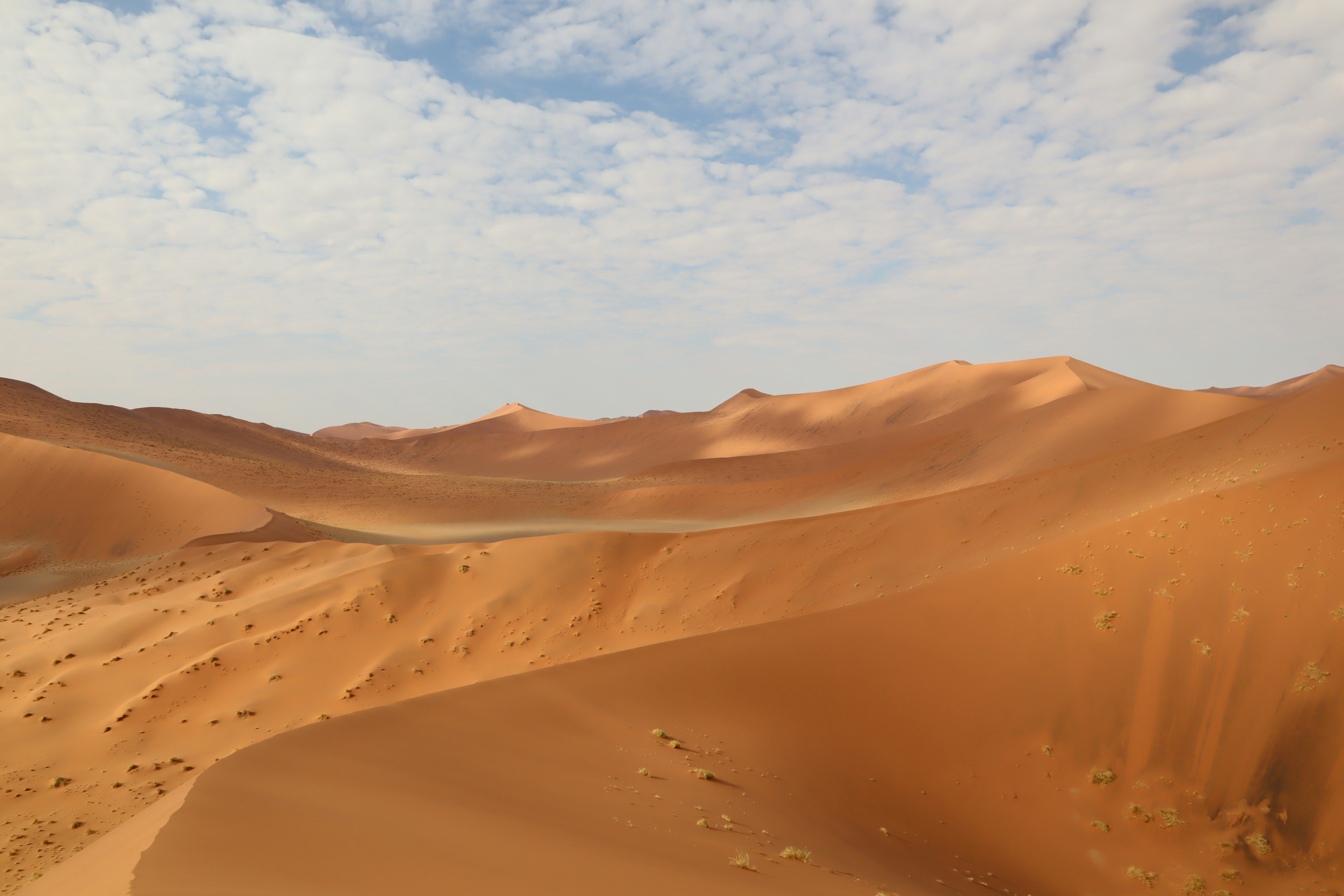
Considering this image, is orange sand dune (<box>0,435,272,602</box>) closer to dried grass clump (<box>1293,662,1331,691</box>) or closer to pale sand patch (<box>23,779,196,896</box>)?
pale sand patch (<box>23,779,196,896</box>)

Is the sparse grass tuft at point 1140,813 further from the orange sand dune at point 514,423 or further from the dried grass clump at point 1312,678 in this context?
the orange sand dune at point 514,423

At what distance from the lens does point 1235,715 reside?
889 centimetres

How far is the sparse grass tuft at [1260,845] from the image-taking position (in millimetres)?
7789

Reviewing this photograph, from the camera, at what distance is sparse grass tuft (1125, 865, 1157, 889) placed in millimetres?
7516

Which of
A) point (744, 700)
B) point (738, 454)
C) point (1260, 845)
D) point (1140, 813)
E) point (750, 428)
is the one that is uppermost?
point (750, 428)

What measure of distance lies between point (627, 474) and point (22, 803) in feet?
210

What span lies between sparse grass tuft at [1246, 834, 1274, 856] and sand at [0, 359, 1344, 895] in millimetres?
61

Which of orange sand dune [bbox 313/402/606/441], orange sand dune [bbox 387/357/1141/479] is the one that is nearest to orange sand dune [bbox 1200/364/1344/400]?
orange sand dune [bbox 387/357/1141/479]

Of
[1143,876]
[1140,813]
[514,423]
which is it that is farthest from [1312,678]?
[514,423]

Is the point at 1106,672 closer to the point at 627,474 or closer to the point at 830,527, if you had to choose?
the point at 830,527

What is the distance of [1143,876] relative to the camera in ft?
24.8

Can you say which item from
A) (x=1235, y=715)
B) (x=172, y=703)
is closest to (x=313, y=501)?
(x=172, y=703)

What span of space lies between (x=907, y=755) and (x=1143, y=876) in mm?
2476

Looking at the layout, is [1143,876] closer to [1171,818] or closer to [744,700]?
[1171,818]
